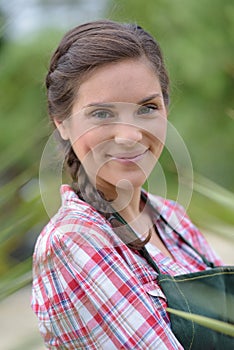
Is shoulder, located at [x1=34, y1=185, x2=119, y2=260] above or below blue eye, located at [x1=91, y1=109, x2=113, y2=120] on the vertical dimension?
below

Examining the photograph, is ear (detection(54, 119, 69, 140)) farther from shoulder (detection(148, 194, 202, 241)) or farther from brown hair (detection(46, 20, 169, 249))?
shoulder (detection(148, 194, 202, 241))

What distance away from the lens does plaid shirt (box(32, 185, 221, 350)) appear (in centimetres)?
Result: 87

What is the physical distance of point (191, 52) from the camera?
83.3 inches

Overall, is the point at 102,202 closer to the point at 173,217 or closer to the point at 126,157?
the point at 126,157

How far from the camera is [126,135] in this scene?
806mm

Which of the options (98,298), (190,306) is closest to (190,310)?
(190,306)

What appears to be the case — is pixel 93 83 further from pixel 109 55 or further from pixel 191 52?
pixel 191 52

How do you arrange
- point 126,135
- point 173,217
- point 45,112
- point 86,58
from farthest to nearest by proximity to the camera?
point 173,217 → point 45,112 → point 86,58 → point 126,135

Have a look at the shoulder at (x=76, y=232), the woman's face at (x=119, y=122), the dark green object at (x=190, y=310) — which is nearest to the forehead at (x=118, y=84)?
the woman's face at (x=119, y=122)

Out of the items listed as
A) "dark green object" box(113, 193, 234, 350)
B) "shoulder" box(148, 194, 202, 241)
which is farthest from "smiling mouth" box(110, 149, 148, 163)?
"shoulder" box(148, 194, 202, 241)

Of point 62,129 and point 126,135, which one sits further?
point 62,129

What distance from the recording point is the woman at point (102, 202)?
863mm

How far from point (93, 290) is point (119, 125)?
0.69ft

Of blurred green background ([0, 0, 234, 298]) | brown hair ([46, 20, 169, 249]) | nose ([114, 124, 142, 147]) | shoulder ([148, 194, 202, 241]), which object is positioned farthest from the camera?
shoulder ([148, 194, 202, 241])
